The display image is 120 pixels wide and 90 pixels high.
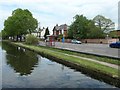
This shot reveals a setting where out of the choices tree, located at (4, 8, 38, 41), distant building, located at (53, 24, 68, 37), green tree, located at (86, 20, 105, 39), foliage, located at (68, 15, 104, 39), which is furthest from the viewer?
distant building, located at (53, 24, 68, 37)

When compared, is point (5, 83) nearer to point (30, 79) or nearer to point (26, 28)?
point (30, 79)

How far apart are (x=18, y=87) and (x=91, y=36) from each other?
8073cm

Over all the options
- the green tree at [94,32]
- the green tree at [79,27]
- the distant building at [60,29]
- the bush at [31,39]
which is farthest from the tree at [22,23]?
the distant building at [60,29]

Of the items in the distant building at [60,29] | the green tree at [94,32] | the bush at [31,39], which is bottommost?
the bush at [31,39]

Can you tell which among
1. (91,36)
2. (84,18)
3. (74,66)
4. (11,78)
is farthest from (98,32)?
(11,78)

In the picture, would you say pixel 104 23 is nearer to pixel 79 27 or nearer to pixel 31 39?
pixel 79 27

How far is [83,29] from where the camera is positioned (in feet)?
325

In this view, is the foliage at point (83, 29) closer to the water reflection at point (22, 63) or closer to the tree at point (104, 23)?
the tree at point (104, 23)

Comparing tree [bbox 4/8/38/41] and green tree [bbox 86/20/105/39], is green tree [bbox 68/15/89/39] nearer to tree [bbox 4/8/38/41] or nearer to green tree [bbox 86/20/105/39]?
green tree [bbox 86/20/105/39]

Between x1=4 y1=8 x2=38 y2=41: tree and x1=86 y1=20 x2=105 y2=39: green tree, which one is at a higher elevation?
x1=4 y1=8 x2=38 y2=41: tree

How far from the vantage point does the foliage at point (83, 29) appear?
3670 inches

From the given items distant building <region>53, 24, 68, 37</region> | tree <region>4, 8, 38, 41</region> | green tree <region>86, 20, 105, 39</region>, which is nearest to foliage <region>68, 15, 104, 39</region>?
green tree <region>86, 20, 105, 39</region>

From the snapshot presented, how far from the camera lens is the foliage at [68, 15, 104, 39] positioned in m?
93.2

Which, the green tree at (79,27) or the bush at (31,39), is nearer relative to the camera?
the bush at (31,39)
